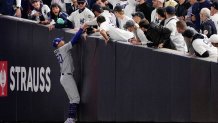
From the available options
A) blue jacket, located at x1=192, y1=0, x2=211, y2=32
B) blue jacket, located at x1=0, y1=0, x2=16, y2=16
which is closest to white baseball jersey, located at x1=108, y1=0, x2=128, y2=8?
blue jacket, located at x1=192, y1=0, x2=211, y2=32

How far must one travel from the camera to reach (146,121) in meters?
17.1

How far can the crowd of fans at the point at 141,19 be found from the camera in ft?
53.6

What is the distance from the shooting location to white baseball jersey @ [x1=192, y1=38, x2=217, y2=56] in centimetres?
1560

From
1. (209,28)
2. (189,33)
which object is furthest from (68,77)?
(189,33)

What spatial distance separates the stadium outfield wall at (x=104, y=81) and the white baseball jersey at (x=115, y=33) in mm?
141

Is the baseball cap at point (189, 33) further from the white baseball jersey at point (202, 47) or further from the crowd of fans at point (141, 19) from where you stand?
the white baseball jersey at point (202, 47)

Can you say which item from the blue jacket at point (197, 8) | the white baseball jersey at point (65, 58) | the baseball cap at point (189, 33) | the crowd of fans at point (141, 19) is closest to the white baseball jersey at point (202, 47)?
the crowd of fans at point (141, 19)

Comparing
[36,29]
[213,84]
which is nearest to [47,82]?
[36,29]

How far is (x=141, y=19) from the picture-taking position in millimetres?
18156

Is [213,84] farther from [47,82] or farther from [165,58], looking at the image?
[47,82]

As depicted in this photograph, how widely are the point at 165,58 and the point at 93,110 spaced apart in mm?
2737

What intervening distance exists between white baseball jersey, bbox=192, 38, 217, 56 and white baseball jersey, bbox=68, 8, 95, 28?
13.5ft

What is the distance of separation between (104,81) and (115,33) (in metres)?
1.18

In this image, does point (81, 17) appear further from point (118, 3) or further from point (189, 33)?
point (189, 33)
